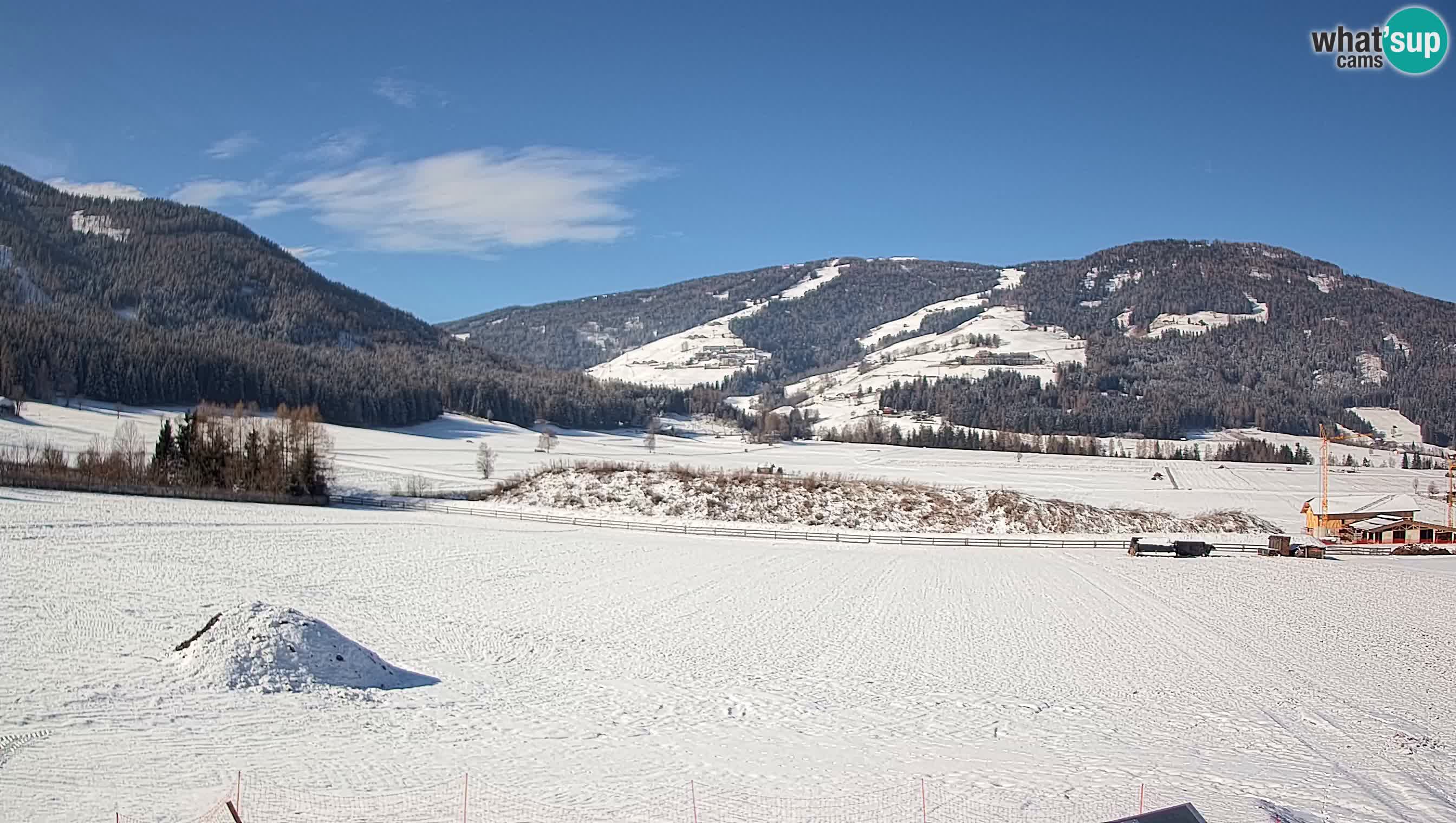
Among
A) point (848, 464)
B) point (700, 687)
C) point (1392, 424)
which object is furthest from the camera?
point (1392, 424)

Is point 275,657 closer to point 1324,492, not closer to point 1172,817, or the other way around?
point 1172,817

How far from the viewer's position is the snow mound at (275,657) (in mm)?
16922

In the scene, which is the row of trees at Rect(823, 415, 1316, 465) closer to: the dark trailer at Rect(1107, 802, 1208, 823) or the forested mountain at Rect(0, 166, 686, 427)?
the forested mountain at Rect(0, 166, 686, 427)

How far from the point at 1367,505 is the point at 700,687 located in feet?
248

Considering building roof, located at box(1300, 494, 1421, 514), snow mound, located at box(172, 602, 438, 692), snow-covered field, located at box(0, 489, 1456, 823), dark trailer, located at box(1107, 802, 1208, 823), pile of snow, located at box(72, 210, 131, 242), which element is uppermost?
pile of snow, located at box(72, 210, 131, 242)

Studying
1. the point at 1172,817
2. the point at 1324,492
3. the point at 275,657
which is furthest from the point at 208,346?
the point at 1172,817

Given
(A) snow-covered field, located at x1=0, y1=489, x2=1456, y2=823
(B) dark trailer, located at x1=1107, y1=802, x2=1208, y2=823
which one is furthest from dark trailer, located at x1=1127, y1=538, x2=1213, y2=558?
(B) dark trailer, located at x1=1107, y1=802, x2=1208, y2=823

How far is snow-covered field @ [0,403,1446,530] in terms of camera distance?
75562 mm

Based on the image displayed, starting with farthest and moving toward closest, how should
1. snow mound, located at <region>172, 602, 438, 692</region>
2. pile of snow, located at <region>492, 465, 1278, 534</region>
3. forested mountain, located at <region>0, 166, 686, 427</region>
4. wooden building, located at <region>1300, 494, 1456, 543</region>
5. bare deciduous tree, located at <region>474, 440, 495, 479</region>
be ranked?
forested mountain, located at <region>0, 166, 686, 427</region>, bare deciduous tree, located at <region>474, 440, 495, 479</region>, wooden building, located at <region>1300, 494, 1456, 543</region>, pile of snow, located at <region>492, 465, 1278, 534</region>, snow mound, located at <region>172, 602, 438, 692</region>

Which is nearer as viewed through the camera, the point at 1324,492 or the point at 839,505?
the point at 839,505

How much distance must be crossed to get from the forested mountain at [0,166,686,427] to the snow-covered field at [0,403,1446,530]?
A: 5843 millimetres

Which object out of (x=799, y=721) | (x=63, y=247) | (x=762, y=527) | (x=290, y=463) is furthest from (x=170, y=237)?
(x=799, y=721)

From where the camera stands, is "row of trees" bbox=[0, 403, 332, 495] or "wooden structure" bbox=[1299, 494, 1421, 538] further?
"wooden structure" bbox=[1299, 494, 1421, 538]

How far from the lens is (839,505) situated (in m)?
61.5
